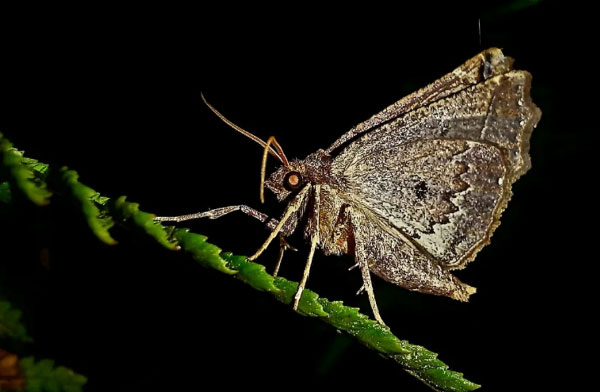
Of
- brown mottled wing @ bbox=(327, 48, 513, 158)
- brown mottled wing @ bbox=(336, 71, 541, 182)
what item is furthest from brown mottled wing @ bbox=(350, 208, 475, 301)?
brown mottled wing @ bbox=(327, 48, 513, 158)

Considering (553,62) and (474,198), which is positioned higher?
(553,62)

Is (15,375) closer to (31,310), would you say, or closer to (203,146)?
(31,310)

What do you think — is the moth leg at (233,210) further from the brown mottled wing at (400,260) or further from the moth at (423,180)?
the brown mottled wing at (400,260)

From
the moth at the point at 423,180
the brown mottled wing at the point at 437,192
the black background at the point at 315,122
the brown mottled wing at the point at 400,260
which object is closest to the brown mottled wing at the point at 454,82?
the moth at the point at 423,180

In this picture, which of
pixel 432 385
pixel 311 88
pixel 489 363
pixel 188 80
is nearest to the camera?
pixel 432 385

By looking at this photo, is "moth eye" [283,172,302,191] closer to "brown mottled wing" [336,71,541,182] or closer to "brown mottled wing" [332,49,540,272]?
"brown mottled wing" [332,49,540,272]

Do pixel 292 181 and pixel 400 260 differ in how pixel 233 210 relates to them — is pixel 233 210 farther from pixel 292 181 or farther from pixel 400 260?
pixel 400 260

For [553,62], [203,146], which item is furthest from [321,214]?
[553,62]
